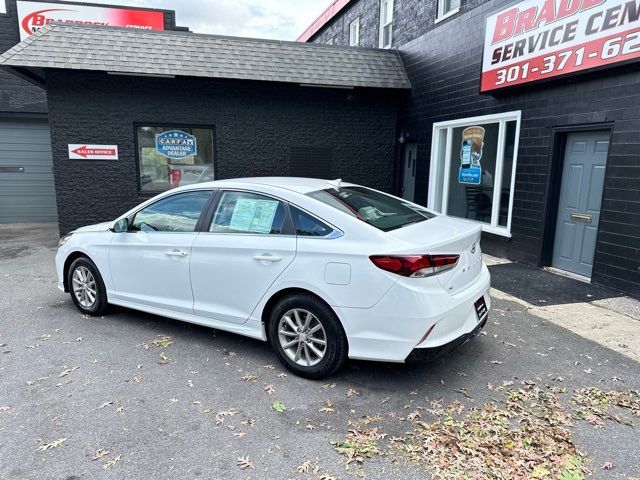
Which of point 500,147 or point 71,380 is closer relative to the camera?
point 71,380

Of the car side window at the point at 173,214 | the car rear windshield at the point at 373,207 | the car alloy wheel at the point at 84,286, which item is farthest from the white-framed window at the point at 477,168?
the car alloy wheel at the point at 84,286

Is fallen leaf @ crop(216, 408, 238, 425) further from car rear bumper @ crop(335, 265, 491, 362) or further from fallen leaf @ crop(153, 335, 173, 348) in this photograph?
fallen leaf @ crop(153, 335, 173, 348)

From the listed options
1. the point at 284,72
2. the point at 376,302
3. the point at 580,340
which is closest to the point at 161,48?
the point at 284,72

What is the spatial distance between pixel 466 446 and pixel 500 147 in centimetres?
624

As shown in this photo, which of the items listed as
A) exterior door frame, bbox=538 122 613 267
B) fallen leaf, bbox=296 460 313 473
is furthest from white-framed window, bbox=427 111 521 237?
fallen leaf, bbox=296 460 313 473

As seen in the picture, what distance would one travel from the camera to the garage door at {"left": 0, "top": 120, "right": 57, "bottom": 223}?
12062mm

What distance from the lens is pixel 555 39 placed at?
6.44m

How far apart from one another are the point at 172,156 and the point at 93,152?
61.1 inches

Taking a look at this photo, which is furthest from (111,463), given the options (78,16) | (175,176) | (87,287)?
(78,16)

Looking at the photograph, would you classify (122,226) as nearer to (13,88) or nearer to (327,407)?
(327,407)

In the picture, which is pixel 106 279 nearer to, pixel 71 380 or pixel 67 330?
pixel 67 330

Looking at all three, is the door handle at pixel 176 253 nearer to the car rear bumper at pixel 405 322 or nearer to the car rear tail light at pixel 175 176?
the car rear bumper at pixel 405 322

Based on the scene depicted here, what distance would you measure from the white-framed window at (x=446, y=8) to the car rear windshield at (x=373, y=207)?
21.0ft

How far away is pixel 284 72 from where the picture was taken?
9664 mm
